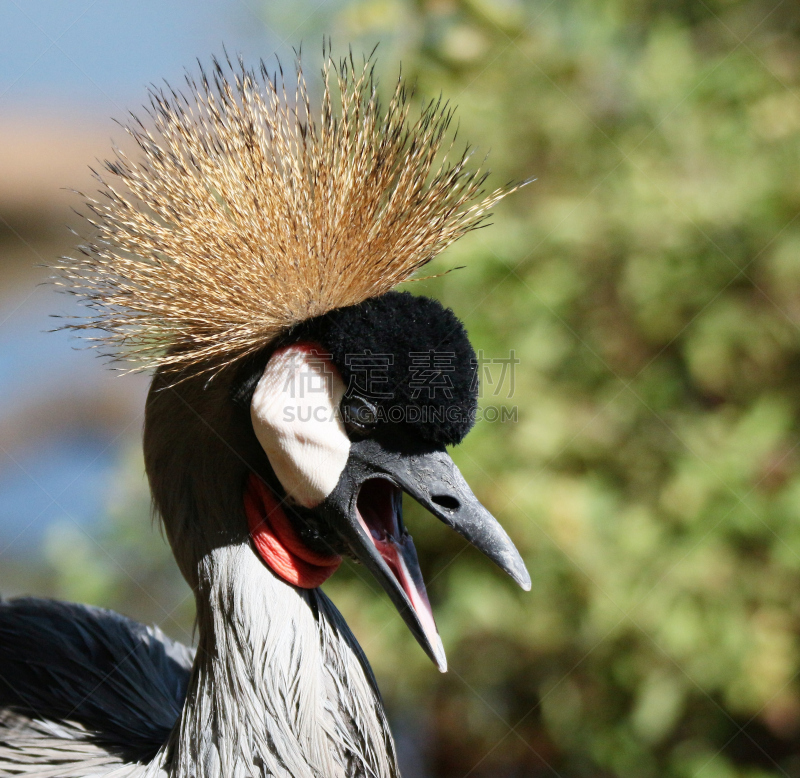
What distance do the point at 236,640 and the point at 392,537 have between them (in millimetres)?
178

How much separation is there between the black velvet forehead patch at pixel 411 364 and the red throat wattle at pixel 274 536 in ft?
0.48

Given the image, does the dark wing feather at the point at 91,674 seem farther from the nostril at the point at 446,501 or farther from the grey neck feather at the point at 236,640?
the nostril at the point at 446,501

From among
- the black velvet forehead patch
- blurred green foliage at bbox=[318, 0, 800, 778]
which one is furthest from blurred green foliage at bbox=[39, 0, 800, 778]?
the black velvet forehead patch

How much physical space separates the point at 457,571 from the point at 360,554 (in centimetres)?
80

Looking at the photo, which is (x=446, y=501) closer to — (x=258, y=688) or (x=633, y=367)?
(x=258, y=688)

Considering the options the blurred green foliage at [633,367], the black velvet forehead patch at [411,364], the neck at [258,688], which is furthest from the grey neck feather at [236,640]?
the blurred green foliage at [633,367]

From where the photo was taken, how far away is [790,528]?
1.38 meters

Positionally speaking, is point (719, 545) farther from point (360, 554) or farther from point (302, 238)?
point (302, 238)

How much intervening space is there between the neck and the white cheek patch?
0.11 meters

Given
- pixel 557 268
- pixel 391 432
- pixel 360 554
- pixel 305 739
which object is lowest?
pixel 305 739

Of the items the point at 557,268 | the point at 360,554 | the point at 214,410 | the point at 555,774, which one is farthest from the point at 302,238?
the point at 555,774

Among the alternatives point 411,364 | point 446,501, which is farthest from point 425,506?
point 411,364

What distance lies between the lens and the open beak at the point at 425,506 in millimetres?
719

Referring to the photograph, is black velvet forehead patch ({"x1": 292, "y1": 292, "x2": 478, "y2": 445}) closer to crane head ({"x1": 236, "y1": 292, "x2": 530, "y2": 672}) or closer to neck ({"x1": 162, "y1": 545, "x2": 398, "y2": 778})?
Result: crane head ({"x1": 236, "y1": 292, "x2": 530, "y2": 672})
